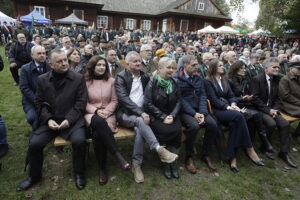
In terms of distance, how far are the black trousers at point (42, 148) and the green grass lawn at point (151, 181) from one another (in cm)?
25

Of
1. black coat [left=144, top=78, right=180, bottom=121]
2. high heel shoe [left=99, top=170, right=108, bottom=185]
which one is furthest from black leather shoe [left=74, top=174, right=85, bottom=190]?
black coat [left=144, top=78, right=180, bottom=121]

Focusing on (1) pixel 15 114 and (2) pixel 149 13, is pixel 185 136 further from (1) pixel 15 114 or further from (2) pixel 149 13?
(2) pixel 149 13

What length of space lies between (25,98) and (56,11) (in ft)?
80.3

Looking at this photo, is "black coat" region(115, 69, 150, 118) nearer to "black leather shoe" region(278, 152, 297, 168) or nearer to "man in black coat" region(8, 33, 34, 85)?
"black leather shoe" region(278, 152, 297, 168)

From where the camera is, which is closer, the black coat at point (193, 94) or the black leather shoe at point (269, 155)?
the black coat at point (193, 94)

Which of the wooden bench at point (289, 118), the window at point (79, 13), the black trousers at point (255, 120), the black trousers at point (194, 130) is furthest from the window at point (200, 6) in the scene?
the black trousers at point (194, 130)

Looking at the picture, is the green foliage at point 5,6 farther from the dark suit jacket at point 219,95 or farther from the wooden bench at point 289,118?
the wooden bench at point 289,118

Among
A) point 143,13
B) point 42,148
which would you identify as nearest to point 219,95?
point 42,148

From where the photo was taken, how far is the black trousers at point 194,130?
3.39 m

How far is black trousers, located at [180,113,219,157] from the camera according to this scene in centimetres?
339

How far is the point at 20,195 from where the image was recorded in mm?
2691

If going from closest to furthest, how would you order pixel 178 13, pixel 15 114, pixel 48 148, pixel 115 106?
pixel 115 106 → pixel 48 148 → pixel 15 114 → pixel 178 13

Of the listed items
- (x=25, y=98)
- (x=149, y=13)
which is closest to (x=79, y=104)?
(x=25, y=98)

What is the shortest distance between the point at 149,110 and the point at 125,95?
1.46 ft
